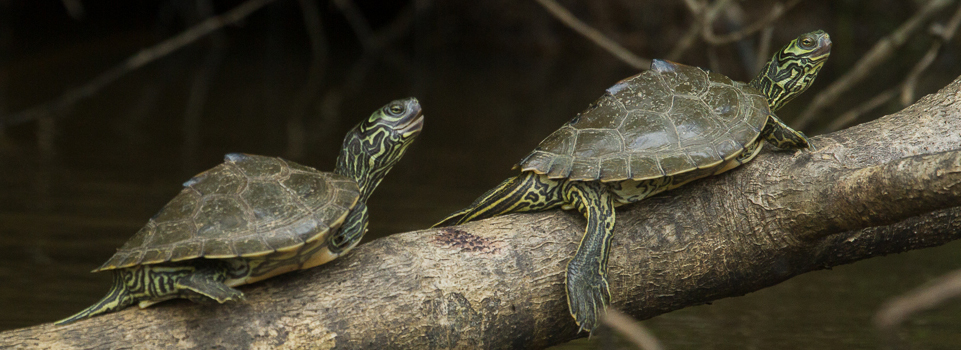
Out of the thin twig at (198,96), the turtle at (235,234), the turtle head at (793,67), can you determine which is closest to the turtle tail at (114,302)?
the turtle at (235,234)

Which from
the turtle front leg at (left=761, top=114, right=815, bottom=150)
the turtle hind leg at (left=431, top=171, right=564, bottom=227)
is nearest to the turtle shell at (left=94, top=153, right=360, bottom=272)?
the turtle hind leg at (left=431, top=171, right=564, bottom=227)

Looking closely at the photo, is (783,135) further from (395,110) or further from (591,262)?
(395,110)

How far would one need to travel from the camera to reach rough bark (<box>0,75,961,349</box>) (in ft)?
7.20

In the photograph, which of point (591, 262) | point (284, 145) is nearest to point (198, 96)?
point (284, 145)

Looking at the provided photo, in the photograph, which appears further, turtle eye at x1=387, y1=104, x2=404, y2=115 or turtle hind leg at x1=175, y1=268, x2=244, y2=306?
turtle eye at x1=387, y1=104, x2=404, y2=115

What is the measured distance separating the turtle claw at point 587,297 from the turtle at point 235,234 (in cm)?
64

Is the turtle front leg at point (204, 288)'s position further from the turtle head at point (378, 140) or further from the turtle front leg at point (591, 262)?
the turtle front leg at point (591, 262)

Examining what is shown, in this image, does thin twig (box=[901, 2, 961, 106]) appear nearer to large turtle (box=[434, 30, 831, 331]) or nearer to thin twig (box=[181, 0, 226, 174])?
large turtle (box=[434, 30, 831, 331])

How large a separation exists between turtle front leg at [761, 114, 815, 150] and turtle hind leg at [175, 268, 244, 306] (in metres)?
1.69

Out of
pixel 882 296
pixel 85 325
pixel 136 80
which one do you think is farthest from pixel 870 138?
pixel 136 80

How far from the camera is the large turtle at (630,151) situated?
7.95 feet

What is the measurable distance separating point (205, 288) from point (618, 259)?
1.21 metres

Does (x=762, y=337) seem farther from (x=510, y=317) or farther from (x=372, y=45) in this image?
(x=372, y=45)

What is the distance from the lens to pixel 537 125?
8898 mm
